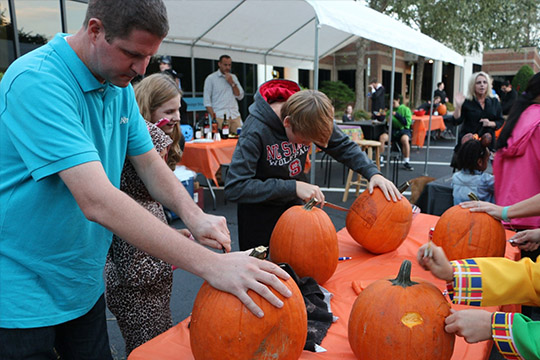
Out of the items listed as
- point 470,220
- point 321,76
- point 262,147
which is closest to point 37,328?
point 262,147

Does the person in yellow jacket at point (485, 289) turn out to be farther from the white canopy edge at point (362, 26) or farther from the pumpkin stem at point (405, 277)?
the white canopy edge at point (362, 26)

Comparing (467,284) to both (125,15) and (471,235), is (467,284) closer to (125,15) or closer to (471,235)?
(471,235)

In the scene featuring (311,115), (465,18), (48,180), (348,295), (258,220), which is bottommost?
(348,295)

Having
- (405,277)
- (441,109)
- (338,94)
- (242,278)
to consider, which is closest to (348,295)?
(405,277)

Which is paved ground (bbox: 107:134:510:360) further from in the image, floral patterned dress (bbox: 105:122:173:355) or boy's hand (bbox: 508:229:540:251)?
floral patterned dress (bbox: 105:122:173:355)

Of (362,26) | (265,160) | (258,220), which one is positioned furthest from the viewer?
(362,26)

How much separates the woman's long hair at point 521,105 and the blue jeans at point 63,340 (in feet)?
9.67

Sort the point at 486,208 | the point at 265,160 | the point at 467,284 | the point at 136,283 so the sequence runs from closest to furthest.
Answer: the point at 467,284 < the point at 136,283 < the point at 486,208 < the point at 265,160

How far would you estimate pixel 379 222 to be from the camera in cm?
211

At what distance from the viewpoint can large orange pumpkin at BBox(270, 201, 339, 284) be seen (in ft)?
5.82

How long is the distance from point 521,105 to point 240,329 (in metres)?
2.90

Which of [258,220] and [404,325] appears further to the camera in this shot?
[258,220]

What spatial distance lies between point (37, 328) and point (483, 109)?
653 cm

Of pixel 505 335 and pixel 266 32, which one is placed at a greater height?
pixel 266 32
